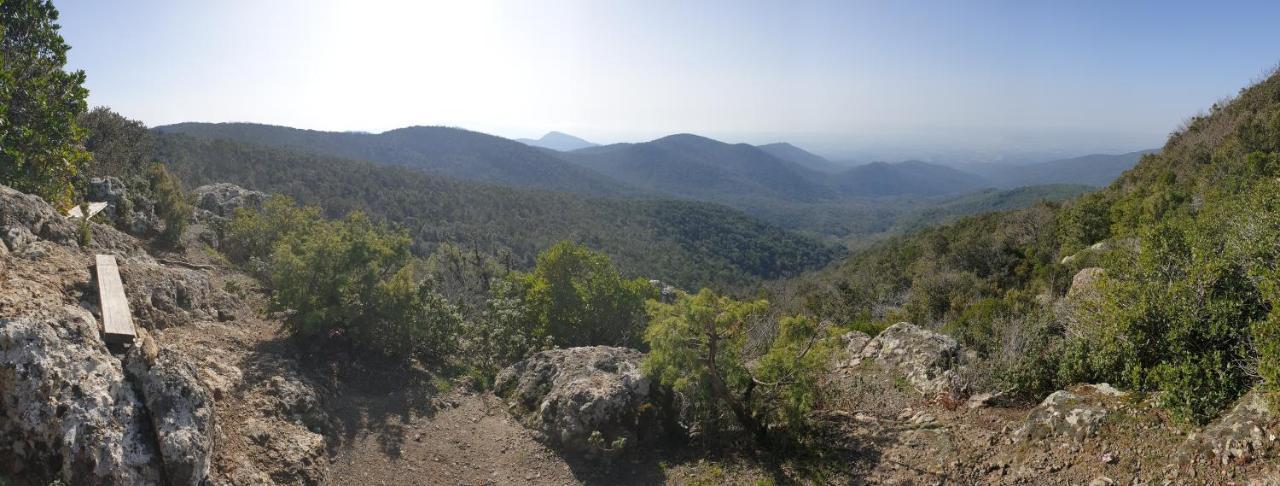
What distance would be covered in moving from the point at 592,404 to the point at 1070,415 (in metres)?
7.73

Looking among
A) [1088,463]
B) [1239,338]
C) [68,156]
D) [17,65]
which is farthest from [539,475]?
[17,65]

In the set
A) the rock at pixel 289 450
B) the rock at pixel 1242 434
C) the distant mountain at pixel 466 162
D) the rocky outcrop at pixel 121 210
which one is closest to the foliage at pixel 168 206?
the rocky outcrop at pixel 121 210

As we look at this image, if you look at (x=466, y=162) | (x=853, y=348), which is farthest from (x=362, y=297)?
(x=466, y=162)

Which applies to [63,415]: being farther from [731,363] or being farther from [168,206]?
[168,206]

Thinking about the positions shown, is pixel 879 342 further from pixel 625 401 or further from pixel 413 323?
pixel 413 323

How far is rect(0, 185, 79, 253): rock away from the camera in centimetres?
952

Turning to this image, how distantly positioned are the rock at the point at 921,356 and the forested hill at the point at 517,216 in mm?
36288

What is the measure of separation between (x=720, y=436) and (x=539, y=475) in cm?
357

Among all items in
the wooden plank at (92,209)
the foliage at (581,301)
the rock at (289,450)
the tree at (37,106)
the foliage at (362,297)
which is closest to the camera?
the rock at (289,450)

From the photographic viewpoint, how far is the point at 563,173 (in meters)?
194

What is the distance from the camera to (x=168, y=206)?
2017 centimetres

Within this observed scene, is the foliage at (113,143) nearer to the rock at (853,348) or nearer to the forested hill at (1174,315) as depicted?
the rock at (853,348)

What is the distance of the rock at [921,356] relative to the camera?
35.4ft

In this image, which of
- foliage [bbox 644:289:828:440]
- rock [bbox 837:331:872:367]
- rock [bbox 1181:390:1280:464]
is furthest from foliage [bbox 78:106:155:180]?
rock [bbox 1181:390:1280:464]
